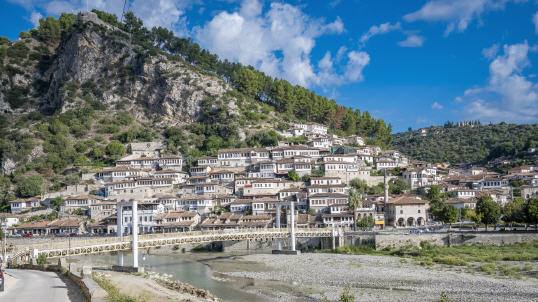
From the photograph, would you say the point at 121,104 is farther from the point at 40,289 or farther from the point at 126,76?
the point at 40,289

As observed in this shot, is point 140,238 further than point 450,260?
Yes

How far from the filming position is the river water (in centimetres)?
2767

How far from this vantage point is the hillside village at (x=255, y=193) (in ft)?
177

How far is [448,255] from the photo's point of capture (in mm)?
36969

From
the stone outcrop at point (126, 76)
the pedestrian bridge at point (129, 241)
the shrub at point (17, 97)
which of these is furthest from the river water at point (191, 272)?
the shrub at point (17, 97)

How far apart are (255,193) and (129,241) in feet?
91.3

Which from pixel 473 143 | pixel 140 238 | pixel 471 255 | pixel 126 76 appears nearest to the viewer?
pixel 471 255

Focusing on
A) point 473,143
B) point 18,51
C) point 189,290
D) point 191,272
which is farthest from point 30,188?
point 473,143

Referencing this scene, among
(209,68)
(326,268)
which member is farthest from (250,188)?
(209,68)

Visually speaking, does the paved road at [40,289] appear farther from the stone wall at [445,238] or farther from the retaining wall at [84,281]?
the stone wall at [445,238]

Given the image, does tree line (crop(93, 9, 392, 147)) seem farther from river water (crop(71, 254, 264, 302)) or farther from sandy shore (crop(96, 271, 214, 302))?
sandy shore (crop(96, 271, 214, 302))

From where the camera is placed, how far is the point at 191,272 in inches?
1417

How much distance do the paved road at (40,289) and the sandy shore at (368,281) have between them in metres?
12.6

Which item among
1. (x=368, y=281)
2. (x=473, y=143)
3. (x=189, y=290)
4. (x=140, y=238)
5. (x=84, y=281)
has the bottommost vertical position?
(x=368, y=281)
